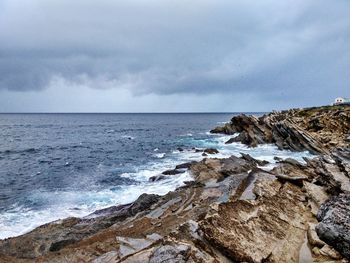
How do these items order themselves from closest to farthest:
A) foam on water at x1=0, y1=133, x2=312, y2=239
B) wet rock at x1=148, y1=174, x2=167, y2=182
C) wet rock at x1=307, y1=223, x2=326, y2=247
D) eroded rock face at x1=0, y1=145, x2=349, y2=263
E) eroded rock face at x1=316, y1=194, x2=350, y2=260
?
eroded rock face at x1=316, y1=194, x2=350, y2=260 < eroded rock face at x1=0, y1=145, x2=349, y2=263 < wet rock at x1=307, y1=223, x2=326, y2=247 < foam on water at x1=0, y1=133, x2=312, y2=239 < wet rock at x1=148, y1=174, x2=167, y2=182

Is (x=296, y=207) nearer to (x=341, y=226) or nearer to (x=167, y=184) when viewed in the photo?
→ (x=341, y=226)

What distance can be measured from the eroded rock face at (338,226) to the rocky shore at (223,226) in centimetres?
3

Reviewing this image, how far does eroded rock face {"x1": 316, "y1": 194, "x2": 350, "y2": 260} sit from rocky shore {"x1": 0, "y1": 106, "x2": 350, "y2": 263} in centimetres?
3

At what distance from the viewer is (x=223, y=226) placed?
42.9ft

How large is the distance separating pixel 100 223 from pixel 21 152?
180 feet

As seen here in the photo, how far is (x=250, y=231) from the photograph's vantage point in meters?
13.3

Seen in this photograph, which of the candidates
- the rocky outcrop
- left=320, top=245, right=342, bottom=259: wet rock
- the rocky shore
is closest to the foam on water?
the rocky shore

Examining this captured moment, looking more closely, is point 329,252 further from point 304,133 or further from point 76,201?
point 304,133

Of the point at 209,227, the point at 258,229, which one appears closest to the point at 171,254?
the point at 209,227

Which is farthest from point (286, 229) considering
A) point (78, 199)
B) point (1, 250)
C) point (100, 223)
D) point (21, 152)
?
point (21, 152)

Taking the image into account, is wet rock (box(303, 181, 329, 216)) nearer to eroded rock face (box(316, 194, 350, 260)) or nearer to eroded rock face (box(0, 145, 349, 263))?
eroded rock face (box(0, 145, 349, 263))

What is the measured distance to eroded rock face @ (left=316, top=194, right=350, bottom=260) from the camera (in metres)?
11.9

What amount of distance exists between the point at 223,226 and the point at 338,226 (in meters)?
4.13

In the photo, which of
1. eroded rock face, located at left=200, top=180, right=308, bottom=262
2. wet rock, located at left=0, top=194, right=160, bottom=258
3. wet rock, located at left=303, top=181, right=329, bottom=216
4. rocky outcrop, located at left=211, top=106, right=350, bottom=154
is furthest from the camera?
rocky outcrop, located at left=211, top=106, right=350, bottom=154
